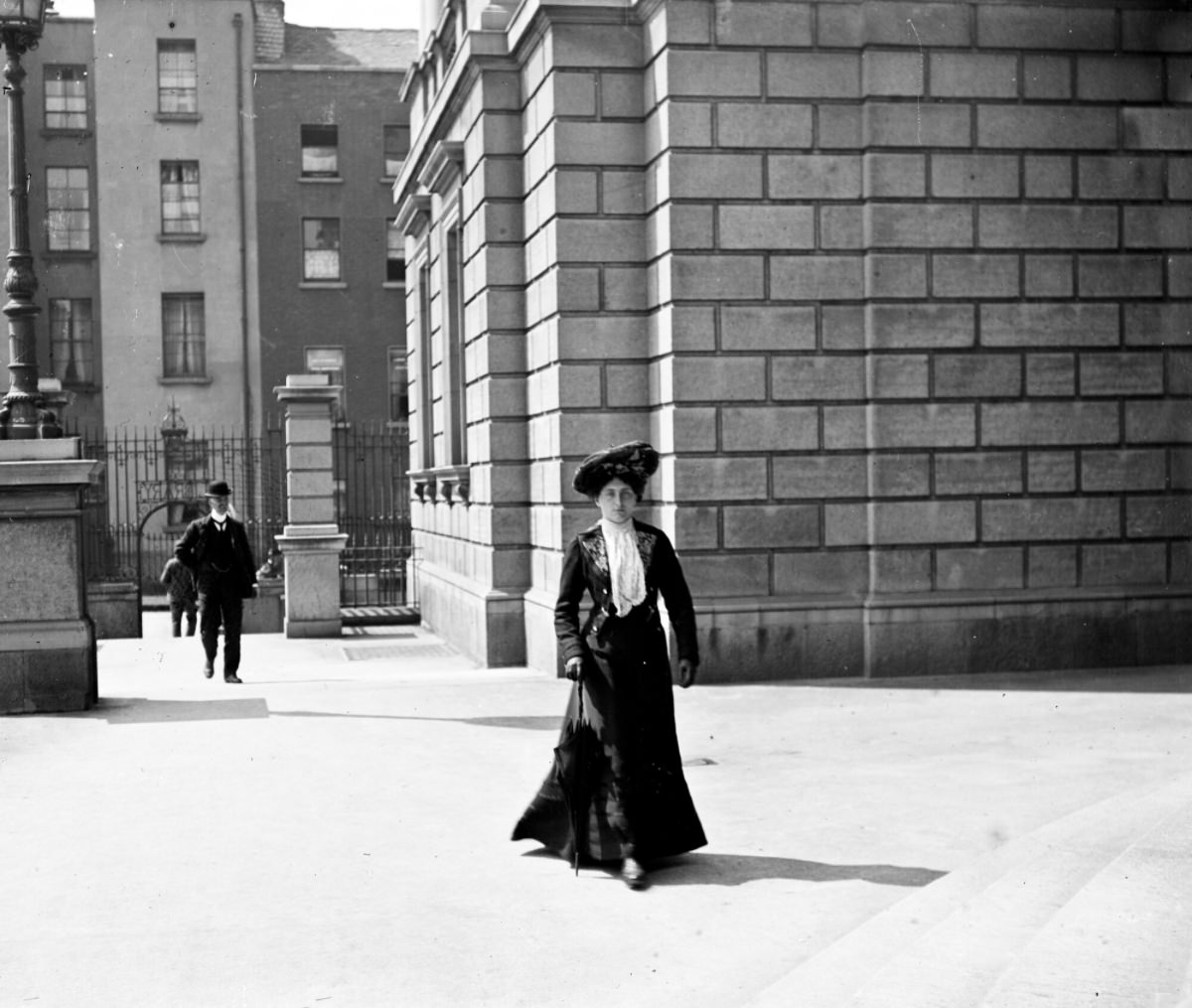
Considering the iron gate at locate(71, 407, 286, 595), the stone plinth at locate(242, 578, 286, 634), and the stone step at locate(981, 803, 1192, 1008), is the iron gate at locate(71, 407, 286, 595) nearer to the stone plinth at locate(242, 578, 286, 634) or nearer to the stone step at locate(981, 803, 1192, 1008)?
the stone plinth at locate(242, 578, 286, 634)

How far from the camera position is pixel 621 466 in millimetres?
7070

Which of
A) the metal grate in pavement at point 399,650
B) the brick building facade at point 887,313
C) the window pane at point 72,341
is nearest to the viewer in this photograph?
the brick building facade at point 887,313

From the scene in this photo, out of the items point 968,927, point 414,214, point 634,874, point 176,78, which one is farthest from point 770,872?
point 176,78

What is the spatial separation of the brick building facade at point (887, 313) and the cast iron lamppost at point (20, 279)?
4037mm

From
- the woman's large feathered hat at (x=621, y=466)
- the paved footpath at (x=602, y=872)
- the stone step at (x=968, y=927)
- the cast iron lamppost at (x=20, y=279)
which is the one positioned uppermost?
the cast iron lamppost at (x=20, y=279)

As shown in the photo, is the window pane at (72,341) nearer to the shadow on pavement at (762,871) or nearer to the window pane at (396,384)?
the window pane at (396,384)

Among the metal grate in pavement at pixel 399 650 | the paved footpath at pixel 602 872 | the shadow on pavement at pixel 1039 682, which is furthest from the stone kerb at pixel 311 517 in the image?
the shadow on pavement at pixel 1039 682

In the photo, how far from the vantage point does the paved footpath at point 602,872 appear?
5367mm

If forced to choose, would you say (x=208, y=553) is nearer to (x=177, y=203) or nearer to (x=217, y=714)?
(x=217, y=714)

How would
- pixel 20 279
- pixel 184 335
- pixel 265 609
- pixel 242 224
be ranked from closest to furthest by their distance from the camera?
pixel 20 279 → pixel 265 609 → pixel 184 335 → pixel 242 224

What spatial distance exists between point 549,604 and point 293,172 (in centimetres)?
2926

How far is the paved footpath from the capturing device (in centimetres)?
537

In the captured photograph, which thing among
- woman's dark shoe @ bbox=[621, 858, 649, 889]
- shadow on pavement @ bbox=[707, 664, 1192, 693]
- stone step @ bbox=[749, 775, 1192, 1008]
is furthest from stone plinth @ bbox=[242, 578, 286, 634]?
stone step @ bbox=[749, 775, 1192, 1008]

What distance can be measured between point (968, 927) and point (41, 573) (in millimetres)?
8368
